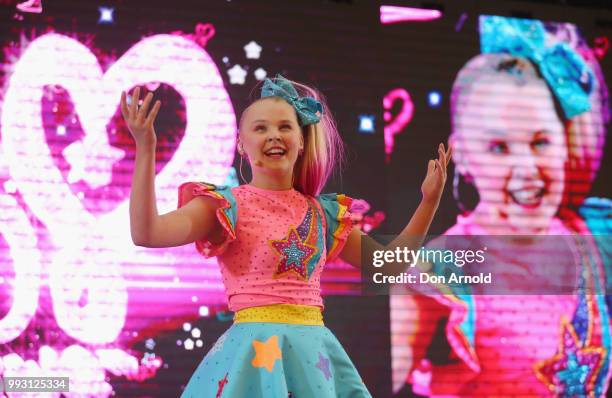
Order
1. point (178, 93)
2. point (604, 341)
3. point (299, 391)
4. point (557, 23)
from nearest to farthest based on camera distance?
point (299, 391) < point (178, 93) < point (604, 341) < point (557, 23)

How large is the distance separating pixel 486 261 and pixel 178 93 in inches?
60.7

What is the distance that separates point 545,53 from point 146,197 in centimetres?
296

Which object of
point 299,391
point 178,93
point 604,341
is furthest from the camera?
point 604,341

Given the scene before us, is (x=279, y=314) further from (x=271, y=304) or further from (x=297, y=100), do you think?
(x=297, y=100)

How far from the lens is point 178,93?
3777 millimetres

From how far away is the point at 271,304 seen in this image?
1937 millimetres

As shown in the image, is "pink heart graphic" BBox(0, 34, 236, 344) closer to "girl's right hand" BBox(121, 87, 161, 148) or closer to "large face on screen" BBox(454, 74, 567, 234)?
"large face on screen" BBox(454, 74, 567, 234)

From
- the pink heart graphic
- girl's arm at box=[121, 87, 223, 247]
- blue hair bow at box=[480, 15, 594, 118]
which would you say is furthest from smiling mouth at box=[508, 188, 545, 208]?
girl's arm at box=[121, 87, 223, 247]

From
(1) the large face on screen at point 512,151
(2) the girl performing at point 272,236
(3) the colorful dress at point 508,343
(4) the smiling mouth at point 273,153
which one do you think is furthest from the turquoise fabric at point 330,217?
(1) the large face on screen at point 512,151

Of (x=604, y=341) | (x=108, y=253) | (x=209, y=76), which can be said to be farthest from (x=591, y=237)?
(x=108, y=253)

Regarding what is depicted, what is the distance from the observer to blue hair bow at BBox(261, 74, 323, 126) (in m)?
2.14

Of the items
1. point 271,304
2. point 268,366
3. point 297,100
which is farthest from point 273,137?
point 268,366

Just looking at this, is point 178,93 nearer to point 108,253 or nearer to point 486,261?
point 108,253

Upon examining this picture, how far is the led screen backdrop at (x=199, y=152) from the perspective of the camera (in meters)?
3.57
